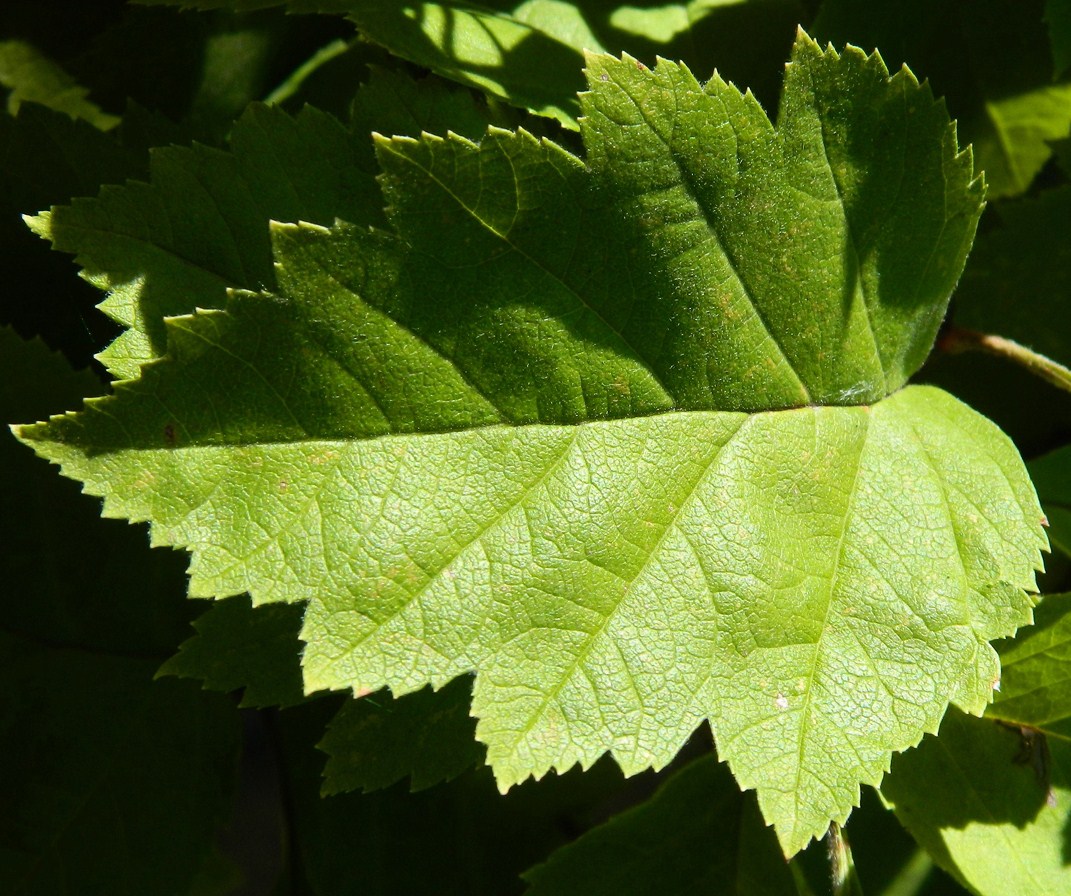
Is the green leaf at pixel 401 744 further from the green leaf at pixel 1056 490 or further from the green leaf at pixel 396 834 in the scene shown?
A: the green leaf at pixel 1056 490

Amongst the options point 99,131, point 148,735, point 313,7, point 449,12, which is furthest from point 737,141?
point 148,735

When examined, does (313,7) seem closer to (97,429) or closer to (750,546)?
(97,429)

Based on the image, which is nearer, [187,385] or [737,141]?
[187,385]

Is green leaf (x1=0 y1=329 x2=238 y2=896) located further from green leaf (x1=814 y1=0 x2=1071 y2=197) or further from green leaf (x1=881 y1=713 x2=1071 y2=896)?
green leaf (x1=814 y1=0 x2=1071 y2=197)

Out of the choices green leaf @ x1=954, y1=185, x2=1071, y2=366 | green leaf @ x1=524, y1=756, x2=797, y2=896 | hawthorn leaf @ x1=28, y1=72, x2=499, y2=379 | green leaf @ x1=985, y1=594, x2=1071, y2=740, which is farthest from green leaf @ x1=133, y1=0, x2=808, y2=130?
green leaf @ x1=524, y1=756, x2=797, y2=896

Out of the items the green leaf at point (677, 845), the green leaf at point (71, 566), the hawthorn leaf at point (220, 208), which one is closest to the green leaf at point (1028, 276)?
the green leaf at point (677, 845)

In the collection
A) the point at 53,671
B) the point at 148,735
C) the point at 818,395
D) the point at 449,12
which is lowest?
the point at 148,735

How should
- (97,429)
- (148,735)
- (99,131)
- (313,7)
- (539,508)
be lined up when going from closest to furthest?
(97,429), (539,508), (313,7), (99,131), (148,735)
